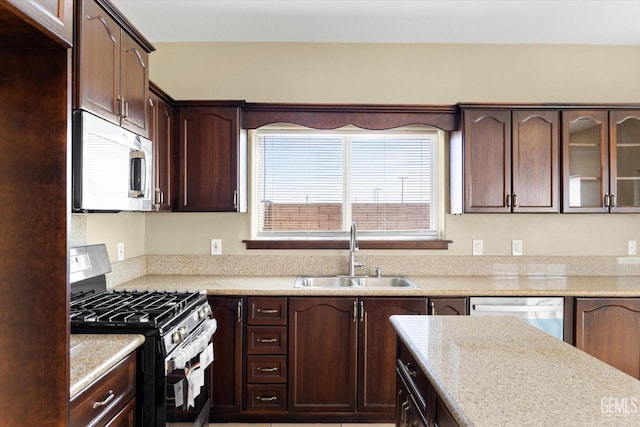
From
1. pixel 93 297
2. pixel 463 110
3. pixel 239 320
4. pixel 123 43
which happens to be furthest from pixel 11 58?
pixel 463 110

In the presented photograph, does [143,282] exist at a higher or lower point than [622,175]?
lower

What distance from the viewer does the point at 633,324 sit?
8.83 ft

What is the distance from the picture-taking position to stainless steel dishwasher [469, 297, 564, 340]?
2.67 m

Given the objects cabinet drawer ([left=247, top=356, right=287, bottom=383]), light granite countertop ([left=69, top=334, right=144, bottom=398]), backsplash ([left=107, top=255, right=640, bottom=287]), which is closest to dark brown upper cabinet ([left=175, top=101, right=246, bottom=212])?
backsplash ([left=107, top=255, right=640, bottom=287])

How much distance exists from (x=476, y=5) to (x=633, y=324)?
2.24 metres

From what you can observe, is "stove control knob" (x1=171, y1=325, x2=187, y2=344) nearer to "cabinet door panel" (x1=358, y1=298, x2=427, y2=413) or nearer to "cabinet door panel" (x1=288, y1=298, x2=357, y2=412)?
"cabinet door panel" (x1=288, y1=298, x2=357, y2=412)

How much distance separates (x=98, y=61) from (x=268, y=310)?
5.40 ft

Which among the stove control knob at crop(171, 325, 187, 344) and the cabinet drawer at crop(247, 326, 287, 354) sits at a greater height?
the stove control knob at crop(171, 325, 187, 344)

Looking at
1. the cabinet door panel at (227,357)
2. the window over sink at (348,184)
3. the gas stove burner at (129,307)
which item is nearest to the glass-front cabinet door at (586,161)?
the window over sink at (348,184)

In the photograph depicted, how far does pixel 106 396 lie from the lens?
1.50 meters

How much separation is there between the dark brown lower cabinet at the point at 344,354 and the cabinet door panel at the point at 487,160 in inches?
33.8

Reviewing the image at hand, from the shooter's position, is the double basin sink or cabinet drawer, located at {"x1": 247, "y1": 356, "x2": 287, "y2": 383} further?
the double basin sink

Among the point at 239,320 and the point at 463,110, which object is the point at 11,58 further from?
the point at 463,110

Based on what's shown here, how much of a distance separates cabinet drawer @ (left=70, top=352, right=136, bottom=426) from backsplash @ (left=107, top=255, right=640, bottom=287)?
156cm
